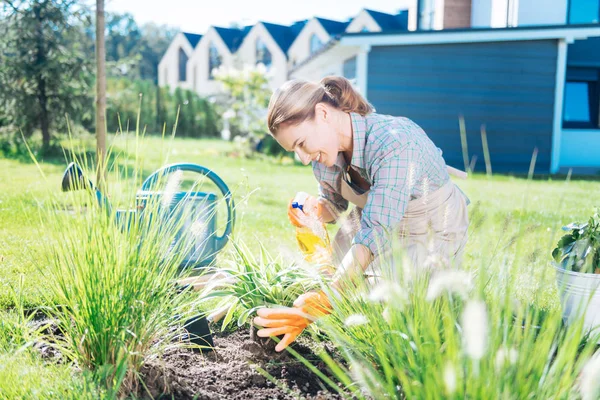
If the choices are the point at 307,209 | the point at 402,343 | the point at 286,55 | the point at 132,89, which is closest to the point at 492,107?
the point at 307,209

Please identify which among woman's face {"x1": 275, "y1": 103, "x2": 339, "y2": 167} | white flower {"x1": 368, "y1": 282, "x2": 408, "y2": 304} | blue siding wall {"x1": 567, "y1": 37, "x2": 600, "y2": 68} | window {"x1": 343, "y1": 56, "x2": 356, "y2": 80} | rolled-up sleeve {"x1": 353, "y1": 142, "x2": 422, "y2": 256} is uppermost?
blue siding wall {"x1": 567, "y1": 37, "x2": 600, "y2": 68}

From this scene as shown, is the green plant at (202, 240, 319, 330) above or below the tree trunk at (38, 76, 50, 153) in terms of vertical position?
below

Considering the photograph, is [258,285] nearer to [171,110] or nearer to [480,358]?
[480,358]

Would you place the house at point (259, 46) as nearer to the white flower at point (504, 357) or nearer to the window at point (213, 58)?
the window at point (213, 58)

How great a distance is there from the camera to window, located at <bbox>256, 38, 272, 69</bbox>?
34.9 meters

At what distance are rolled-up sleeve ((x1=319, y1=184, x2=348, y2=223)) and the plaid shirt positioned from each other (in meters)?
0.14

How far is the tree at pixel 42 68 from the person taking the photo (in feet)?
35.9

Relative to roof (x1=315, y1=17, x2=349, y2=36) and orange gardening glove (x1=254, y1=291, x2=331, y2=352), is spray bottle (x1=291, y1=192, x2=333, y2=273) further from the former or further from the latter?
roof (x1=315, y1=17, x2=349, y2=36)

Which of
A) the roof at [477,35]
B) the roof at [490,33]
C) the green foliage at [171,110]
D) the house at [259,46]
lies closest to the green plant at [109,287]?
the roof at [477,35]

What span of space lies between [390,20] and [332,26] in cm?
312

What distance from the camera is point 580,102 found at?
13898 mm

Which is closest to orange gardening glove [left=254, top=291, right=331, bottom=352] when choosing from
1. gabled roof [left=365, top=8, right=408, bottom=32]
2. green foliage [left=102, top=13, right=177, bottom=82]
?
gabled roof [left=365, top=8, right=408, bottom=32]

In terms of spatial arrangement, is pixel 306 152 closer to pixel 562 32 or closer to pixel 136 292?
pixel 136 292

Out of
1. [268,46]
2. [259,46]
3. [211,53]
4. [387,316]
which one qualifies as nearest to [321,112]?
[387,316]
